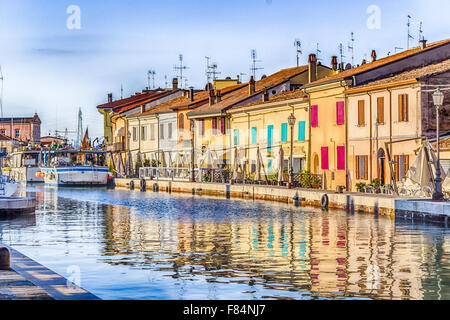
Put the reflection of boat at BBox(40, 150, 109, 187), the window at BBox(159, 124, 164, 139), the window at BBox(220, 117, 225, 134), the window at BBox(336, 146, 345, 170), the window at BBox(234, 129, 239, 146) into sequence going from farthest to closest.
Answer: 1. the window at BBox(159, 124, 164, 139)
2. the reflection of boat at BBox(40, 150, 109, 187)
3. the window at BBox(220, 117, 225, 134)
4. the window at BBox(234, 129, 239, 146)
5. the window at BBox(336, 146, 345, 170)

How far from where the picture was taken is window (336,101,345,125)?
178ft

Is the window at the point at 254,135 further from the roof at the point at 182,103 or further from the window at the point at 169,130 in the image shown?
the window at the point at 169,130

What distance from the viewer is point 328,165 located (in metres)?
55.8

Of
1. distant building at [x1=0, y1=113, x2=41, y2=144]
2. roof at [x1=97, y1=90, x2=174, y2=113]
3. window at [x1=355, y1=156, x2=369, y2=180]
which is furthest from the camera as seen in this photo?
distant building at [x1=0, y1=113, x2=41, y2=144]

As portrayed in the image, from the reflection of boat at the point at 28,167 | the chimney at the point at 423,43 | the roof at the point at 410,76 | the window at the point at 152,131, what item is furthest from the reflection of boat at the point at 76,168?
the chimney at the point at 423,43

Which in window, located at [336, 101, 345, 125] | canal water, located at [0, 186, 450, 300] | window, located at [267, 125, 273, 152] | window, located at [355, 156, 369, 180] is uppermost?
window, located at [336, 101, 345, 125]

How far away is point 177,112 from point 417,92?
41724 mm

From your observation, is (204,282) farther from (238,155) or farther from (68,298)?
(238,155)

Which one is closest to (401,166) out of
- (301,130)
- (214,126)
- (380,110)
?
(380,110)

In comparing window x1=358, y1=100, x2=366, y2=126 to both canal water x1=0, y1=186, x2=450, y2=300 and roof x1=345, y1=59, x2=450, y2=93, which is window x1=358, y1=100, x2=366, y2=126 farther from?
canal water x1=0, y1=186, x2=450, y2=300

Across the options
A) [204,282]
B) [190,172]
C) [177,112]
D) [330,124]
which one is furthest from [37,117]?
[204,282]

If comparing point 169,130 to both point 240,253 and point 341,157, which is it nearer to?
point 341,157

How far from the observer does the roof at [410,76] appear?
46.4 meters

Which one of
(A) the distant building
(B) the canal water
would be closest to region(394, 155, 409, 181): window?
(B) the canal water
